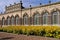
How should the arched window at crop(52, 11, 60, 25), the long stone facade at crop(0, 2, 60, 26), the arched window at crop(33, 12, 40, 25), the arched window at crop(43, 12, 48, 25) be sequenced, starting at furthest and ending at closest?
1. the arched window at crop(33, 12, 40, 25)
2. the arched window at crop(43, 12, 48, 25)
3. the long stone facade at crop(0, 2, 60, 26)
4. the arched window at crop(52, 11, 60, 25)

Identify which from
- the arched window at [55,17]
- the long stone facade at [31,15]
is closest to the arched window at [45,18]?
the long stone facade at [31,15]

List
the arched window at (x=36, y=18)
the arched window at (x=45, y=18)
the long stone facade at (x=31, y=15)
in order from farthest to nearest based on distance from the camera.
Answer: the arched window at (x=36, y=18) → the arched window at (x=45, y=18) → the long stone facade at (x=31, y=15)

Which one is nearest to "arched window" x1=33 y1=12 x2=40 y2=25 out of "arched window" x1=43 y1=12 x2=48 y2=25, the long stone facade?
Result: the long stone facade

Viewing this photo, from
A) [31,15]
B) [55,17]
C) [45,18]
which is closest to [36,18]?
[31,15]

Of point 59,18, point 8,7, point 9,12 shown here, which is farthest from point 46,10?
point 8,7

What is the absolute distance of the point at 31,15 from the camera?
29.9 m

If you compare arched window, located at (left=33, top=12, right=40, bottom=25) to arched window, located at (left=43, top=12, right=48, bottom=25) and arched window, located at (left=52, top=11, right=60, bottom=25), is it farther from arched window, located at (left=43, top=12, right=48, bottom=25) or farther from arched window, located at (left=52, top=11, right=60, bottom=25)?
arched window, located at (left=52, top=11, right=60, bottom=25)

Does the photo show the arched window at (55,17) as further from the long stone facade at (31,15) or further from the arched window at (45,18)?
the arched window at (45,18)

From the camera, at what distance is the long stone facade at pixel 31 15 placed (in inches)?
998

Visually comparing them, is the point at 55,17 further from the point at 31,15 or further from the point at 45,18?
the point at 31,15

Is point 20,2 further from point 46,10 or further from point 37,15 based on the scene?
point 46,10

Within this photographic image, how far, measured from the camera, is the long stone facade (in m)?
25.4

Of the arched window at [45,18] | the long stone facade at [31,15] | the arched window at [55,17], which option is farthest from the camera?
the arched window at [45,18]

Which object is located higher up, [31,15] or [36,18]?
[31,15]
